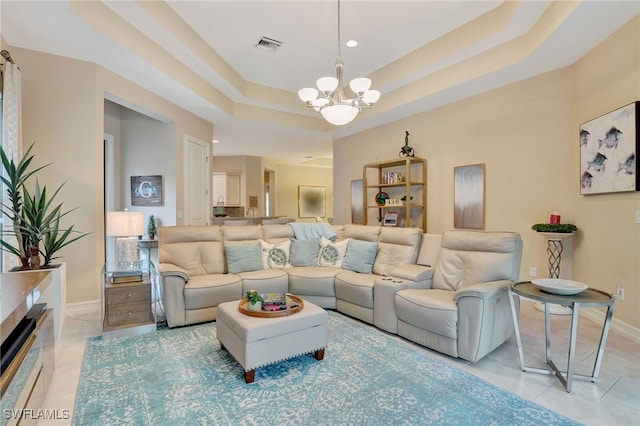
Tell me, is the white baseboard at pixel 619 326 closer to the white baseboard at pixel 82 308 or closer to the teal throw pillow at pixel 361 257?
the teal throw pillow at pixel 361 257

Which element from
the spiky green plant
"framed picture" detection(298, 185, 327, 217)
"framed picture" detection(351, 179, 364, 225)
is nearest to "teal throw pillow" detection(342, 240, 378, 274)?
"framed picture" detection(351, 179, 364, 225)

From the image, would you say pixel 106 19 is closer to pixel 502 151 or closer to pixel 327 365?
pixel 327 365

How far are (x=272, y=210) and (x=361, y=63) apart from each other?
6.83 metres

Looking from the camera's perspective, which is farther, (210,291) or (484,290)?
(210,291)

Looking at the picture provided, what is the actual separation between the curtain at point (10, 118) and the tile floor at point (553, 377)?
863mm

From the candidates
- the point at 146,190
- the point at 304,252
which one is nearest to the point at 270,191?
the point at 146,190

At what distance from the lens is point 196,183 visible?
18.4ft

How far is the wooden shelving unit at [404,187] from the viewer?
5169 millimetres

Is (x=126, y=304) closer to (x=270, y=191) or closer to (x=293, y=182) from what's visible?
(x=270, y=191)

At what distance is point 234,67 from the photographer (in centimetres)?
479

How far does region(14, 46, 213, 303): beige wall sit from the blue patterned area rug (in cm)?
123

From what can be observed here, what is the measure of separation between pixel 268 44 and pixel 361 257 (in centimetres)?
297

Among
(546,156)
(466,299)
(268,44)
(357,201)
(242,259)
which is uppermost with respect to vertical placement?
(268,44)

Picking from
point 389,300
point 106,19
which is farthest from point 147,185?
point 389,300
